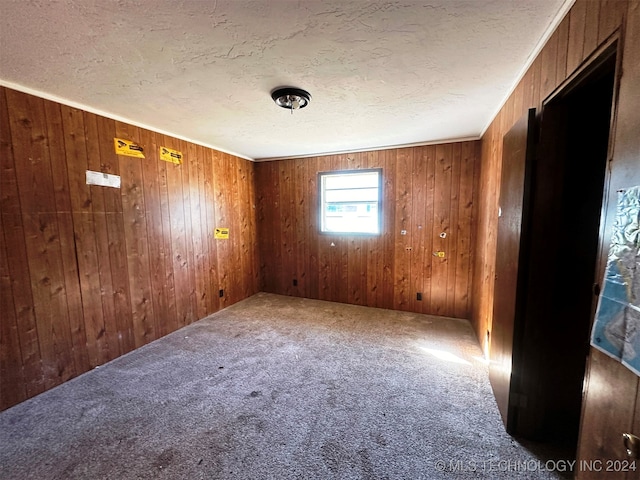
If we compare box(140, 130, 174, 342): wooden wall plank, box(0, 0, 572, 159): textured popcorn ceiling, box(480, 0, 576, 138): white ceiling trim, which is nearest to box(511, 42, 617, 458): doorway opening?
box(480, 0, 576, 138): white ceiling trim

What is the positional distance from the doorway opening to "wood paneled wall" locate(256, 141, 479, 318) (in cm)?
186

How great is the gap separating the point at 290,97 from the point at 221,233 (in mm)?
2407

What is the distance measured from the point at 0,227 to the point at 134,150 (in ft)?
3.95

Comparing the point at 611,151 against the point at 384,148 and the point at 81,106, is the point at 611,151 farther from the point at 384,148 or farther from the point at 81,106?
the point at 81,106

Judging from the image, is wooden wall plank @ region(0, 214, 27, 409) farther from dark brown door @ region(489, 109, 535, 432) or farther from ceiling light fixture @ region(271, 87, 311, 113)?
dark brown door @ region(489, 109, 535, 432)

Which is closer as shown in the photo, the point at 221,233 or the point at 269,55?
the point at 269,55

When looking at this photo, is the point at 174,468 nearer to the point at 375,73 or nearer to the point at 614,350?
the point at 614,350

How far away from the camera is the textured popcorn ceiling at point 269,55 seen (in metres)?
1.15

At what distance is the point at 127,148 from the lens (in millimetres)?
2521

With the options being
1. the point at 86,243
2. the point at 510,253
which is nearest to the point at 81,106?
the point at 86,243

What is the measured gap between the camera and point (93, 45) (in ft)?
4.44

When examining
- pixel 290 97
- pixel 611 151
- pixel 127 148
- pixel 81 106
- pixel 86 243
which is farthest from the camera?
pixel 127 148

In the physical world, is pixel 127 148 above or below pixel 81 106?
below

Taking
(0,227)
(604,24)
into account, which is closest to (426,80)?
(604,24)
